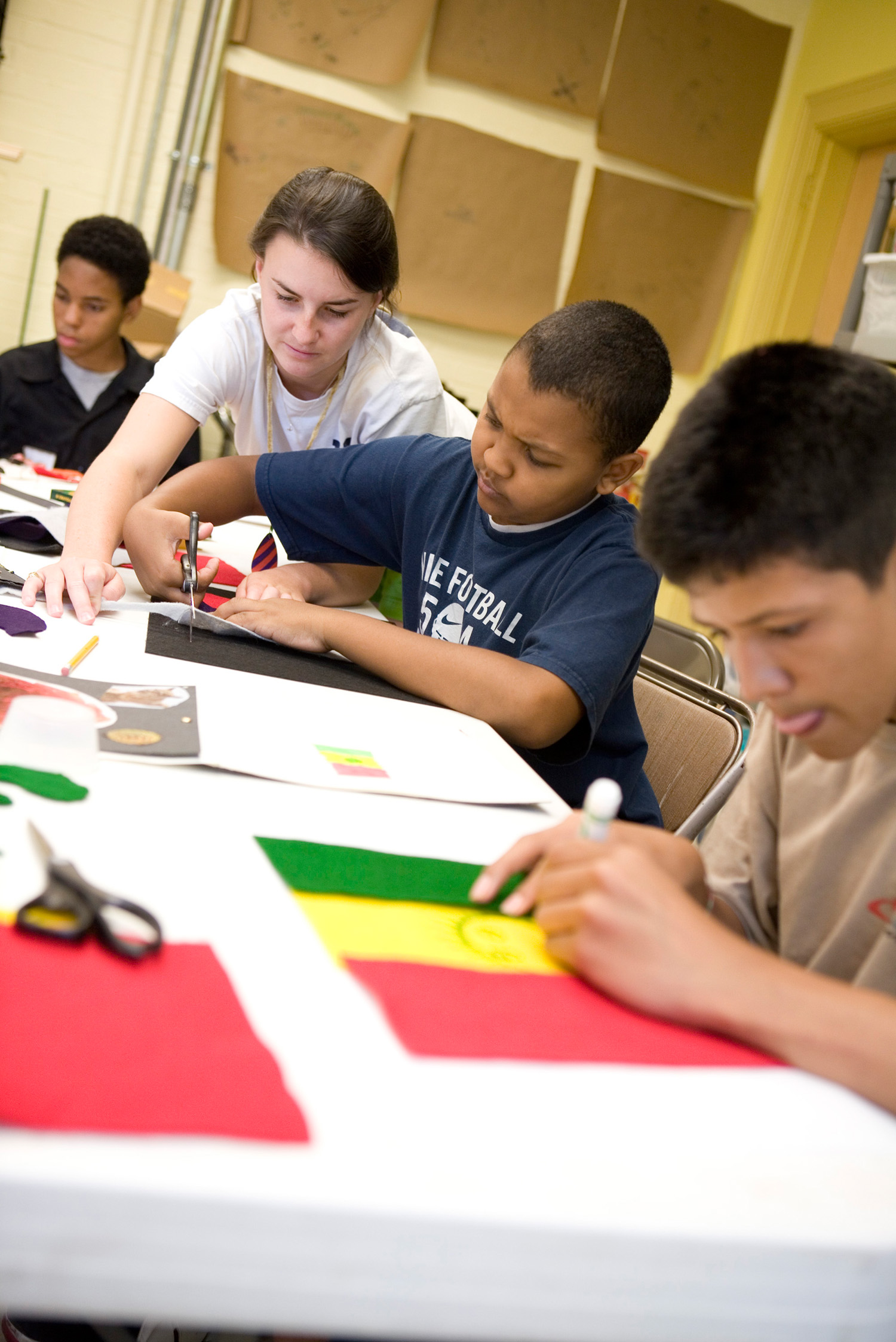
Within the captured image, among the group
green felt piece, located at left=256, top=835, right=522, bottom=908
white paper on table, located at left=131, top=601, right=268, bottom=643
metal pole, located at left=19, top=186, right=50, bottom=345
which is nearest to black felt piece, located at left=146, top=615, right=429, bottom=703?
white paper on table, located at left=131, top=601, right=268, bottom=643

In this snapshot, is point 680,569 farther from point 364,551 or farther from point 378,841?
point 364,551

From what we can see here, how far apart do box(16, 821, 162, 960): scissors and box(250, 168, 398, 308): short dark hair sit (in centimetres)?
121

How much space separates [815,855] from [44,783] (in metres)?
0.56

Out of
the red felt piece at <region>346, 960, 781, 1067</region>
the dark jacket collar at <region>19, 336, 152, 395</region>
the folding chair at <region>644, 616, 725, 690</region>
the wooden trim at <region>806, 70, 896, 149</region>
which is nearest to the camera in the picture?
the red felt piece at <region>346, 960, 781, 1067</region>

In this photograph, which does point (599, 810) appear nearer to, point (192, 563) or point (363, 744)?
point (363, 744)

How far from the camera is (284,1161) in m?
0.42

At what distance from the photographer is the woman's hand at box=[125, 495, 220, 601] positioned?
4.65 feet

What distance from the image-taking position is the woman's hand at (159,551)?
1416 millimetres

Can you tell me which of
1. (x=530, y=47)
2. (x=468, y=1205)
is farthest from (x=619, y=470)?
(x=530, y=47)

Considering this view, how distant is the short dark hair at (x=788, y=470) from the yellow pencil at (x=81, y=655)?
573mm

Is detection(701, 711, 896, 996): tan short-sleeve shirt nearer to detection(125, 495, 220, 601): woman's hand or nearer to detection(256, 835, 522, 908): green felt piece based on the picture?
detection(256, 835, 522, 908): green felt piece

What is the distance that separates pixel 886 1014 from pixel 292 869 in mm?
356

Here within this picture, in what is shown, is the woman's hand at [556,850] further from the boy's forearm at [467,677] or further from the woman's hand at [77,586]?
the woman's hand at [77,586]

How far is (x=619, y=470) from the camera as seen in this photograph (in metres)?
1.35
